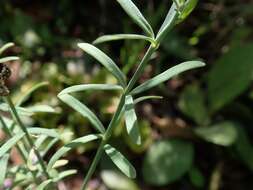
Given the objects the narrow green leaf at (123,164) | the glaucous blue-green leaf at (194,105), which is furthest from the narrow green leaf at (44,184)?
the glaucous blue-green leaf at (194,105)

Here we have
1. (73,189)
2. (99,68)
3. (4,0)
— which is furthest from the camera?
(4,0)

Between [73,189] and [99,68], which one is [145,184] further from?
[99,68]

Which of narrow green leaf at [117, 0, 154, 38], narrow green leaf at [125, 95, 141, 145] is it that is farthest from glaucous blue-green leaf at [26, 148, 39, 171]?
narrow green leaf at [117, 0, 154, 38]

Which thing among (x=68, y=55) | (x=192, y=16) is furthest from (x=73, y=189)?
(x=192, y=16)

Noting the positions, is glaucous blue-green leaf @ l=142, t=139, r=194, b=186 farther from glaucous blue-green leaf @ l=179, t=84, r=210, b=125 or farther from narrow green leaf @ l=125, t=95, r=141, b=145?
narrow green leaf @ l=125, t=95, r=141, b=145

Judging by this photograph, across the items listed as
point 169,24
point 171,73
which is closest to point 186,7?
point 169,24

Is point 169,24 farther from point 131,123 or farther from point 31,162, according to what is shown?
point 31,162

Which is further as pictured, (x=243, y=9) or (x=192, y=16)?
(x=192, y=16)

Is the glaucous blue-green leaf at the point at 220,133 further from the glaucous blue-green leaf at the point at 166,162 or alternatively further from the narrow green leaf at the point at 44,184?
the narrow green leaf at the point at 44,184
